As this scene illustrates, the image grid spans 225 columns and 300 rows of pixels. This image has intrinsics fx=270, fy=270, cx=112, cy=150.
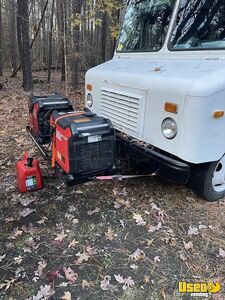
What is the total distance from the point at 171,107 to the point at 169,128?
23 cm

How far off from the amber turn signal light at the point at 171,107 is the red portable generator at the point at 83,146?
0.67 metres

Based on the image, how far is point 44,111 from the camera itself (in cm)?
432

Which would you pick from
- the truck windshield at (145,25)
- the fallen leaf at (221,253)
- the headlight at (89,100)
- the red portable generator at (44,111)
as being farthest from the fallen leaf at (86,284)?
the truck windshield at (145,25)

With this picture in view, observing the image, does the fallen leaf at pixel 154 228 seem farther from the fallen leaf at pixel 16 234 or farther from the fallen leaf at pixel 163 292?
the fallen leaf at pixel 16 234

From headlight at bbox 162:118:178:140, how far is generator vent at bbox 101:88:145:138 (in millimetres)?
368

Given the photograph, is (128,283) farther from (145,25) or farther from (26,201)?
(145,25)

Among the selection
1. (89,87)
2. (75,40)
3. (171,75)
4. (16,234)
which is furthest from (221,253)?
(75,40)

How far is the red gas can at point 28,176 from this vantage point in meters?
3.76

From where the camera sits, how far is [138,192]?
158 inches

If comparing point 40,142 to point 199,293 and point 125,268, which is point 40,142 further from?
point 199,293

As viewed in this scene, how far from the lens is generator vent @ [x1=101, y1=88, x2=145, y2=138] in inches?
133

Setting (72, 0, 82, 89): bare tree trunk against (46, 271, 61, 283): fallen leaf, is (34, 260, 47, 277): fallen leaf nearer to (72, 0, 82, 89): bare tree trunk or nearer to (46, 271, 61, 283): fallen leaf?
(46, 271, 61, 283): fallen leaf

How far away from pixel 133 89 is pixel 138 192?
1.52 meters

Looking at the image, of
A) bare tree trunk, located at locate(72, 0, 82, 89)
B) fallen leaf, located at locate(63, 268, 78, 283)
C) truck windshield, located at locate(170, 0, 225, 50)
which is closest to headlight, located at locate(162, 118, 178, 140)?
truck windshield, located at locate(170, 0, 225, 50)
